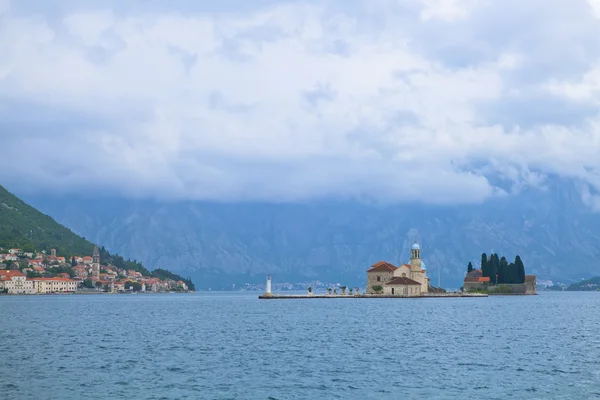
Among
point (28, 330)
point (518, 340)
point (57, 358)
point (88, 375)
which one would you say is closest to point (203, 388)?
point (88, 375)

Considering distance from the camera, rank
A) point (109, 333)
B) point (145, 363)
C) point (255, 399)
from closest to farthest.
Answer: point (255, 399), point (145, 363), point (109, 333)

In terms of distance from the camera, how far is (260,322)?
4299 inches

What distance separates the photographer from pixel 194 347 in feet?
232

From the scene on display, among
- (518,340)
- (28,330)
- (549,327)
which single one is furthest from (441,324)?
(28,330)

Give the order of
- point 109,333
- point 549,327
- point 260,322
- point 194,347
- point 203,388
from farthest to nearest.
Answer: point 260,322, point 549,327, point 109,333, point 194,347, point 203,388

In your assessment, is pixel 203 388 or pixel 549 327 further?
pixel 549 327

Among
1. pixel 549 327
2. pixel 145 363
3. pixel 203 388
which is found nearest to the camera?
pixel 203 388

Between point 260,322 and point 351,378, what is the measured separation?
2283 inches

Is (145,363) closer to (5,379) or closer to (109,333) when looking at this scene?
(5,379)

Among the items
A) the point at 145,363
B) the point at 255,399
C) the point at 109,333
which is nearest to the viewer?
the point at 255,399

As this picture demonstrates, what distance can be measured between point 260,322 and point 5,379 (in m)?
60.0

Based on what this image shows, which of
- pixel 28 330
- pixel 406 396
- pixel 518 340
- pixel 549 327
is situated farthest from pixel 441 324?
pixel 406 396

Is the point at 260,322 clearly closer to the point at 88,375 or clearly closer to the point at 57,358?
the point at 57,358

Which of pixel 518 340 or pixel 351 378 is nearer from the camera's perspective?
pixel 351 378
